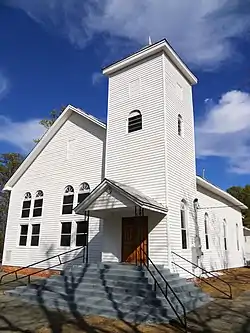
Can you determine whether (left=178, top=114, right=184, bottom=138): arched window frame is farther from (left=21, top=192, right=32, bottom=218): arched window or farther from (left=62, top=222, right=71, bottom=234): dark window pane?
(left=21, top=192, right=32, bottom=218): arched window

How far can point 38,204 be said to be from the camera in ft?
54.6

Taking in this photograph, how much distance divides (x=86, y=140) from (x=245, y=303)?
10421mm

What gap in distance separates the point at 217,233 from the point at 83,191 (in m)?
8.54

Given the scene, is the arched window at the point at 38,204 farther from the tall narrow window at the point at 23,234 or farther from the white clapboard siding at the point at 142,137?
the white clapboard siding at the point at 142,137

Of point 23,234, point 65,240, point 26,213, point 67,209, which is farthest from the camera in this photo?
point 26,213

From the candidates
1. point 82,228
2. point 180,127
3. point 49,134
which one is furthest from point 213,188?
point 49,134

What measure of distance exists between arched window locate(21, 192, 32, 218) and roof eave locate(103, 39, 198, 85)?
28.2 feet

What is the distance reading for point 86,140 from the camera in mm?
15461

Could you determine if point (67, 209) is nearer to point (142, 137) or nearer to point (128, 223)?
point (128, 223)

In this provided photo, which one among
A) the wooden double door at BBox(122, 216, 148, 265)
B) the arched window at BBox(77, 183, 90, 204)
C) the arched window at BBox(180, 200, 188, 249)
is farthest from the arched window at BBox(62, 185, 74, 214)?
the arched window at BBox(180, 200, 188, 249)

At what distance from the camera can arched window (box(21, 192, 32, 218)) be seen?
56.1 ft

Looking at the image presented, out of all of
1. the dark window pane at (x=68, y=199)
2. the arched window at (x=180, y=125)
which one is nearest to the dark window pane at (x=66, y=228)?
the dark window pane at (x=68, y=199)

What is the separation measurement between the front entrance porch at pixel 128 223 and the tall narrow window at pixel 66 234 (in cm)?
299

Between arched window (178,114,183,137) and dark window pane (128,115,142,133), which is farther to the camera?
arched window (178,114,183,137)
